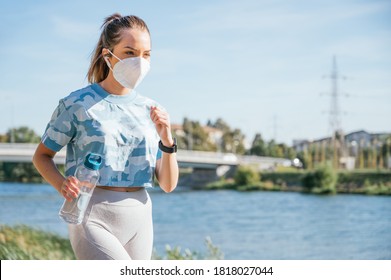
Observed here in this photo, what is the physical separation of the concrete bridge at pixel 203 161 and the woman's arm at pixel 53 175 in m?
9.04

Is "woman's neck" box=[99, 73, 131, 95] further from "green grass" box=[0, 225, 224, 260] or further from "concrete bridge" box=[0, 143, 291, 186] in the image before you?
"concrete bridge" box=[0, 143, 291, 186]

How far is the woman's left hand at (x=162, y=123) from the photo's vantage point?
1.54 metres

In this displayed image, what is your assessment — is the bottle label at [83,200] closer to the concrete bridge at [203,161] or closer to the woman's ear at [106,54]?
the woman's ear at [106,54]

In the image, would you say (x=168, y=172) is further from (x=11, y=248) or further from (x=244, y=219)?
(x=244, y=219)

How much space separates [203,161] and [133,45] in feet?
38.5

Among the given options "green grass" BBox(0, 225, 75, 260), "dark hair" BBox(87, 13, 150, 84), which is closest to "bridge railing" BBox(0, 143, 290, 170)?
"green grass" BBox(0, 225, 75, 260)

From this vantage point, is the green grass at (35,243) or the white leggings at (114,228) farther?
the green grass at (35,243)

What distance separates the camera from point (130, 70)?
1.61m

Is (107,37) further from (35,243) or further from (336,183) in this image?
(336,183)

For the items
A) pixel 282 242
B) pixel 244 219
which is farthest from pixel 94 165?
pixel 244 219

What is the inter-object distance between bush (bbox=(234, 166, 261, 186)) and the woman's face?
40.3 ft

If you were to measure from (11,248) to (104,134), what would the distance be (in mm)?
2576

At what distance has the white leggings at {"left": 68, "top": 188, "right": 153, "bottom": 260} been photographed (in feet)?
5.08

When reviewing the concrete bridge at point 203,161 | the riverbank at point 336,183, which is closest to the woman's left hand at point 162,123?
the concrete bridge at point 203,161
